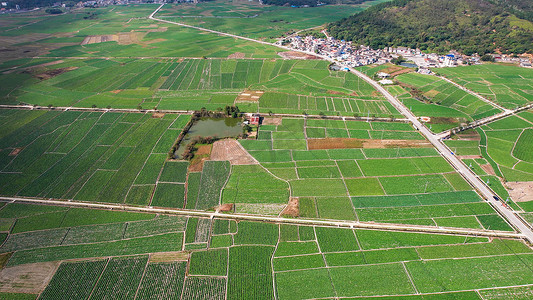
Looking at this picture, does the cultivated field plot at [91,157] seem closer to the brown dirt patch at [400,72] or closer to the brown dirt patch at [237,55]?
the brown dirt patch at [237,55]

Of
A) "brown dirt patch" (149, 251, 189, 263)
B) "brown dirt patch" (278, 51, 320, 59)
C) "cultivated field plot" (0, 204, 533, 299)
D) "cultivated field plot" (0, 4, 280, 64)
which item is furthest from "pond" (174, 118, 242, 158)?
"brown dirt patch" (278, 51, 320, 59)

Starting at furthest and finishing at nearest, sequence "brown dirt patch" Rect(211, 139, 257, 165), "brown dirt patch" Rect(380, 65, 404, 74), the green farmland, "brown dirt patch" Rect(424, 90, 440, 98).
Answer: "brown dirt patch" Rect(380, 65, 404, 74), "brown dirt patch" Rect(424, 90, 440, 98), "brown dirt patch" Rect(211, 139, 257, 165), the green farmland

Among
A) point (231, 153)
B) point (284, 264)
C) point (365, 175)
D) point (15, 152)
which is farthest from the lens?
point (231, 153)

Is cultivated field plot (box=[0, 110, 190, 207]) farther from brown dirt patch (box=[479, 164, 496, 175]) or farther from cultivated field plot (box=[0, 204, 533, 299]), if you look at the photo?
brown dirt patch (box=[479, 164, 496, 175])

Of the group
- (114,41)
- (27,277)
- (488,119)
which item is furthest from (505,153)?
(114,41)

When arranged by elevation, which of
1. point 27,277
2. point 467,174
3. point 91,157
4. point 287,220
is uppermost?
point 467,174

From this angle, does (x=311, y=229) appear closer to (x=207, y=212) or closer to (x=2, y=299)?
(x=207, y=212)

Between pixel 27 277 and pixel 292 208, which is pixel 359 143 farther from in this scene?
pixel 27 277
